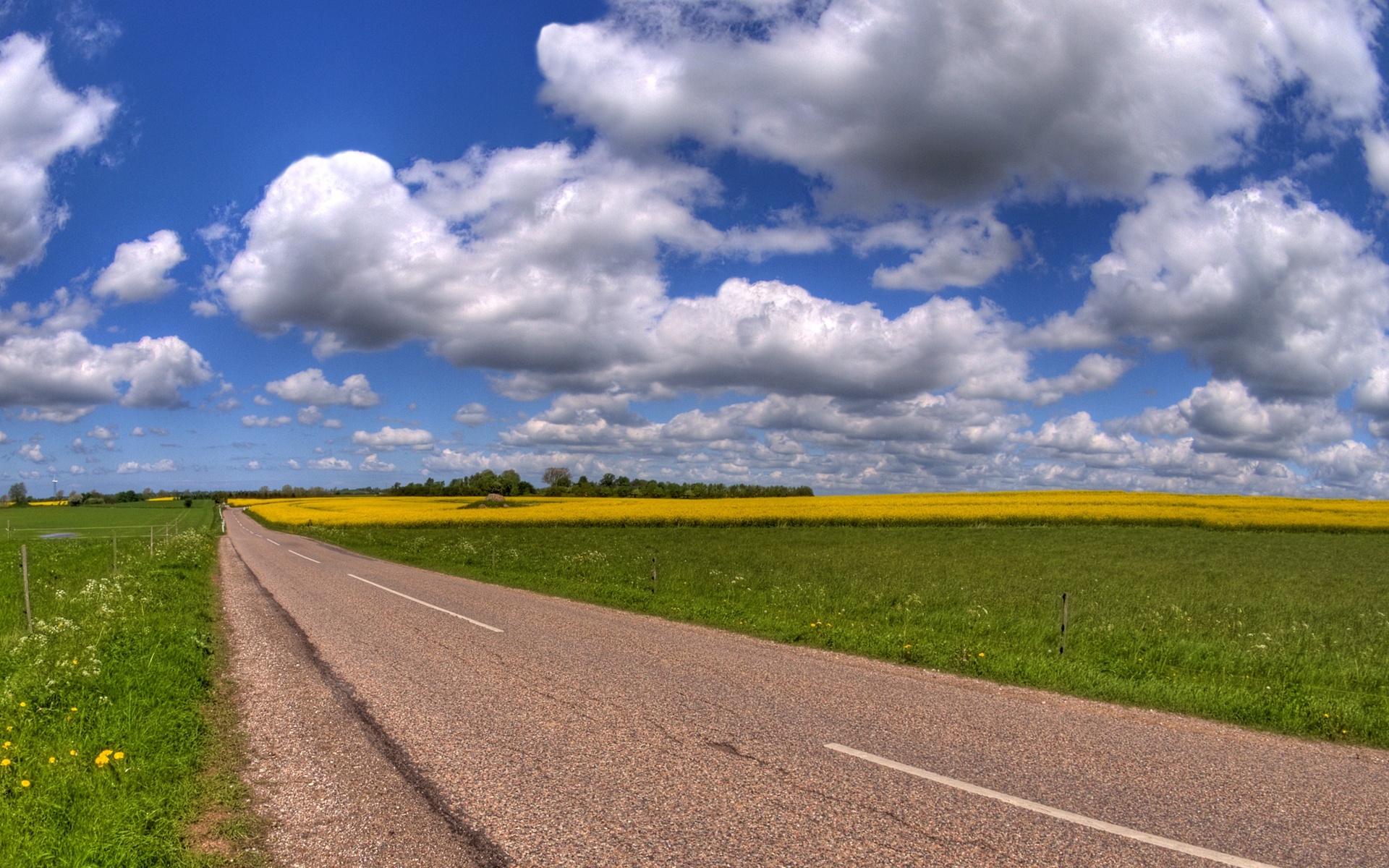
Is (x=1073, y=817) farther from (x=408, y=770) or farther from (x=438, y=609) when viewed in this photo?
(x=438, y=609)

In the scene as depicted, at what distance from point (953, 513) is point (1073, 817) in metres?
44.9

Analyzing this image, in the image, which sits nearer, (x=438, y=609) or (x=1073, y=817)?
(x=1073, y=817)

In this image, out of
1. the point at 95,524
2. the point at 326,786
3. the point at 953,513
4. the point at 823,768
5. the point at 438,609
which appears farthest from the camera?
the point at 95,524

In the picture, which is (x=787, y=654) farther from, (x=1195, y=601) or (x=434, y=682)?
(x=1195, y=601)

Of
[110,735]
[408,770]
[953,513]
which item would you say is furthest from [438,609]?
[953,513]

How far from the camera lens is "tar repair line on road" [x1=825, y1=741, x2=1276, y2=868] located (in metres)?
4.75

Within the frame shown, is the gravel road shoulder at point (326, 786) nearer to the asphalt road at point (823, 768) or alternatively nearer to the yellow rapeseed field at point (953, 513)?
the asphalt road at point (823, 768)

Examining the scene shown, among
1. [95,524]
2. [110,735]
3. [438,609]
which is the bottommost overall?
[95,524]

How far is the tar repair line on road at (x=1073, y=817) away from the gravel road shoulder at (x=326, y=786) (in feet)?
10.6

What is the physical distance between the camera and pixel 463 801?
5492 mm

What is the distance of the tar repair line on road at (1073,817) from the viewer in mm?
4754

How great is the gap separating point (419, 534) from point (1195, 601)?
39630 millimetres

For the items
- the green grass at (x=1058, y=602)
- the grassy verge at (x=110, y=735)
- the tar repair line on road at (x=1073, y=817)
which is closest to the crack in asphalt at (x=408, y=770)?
the grassy verge at (x=110, y=735)

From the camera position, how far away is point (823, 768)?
615 cm
